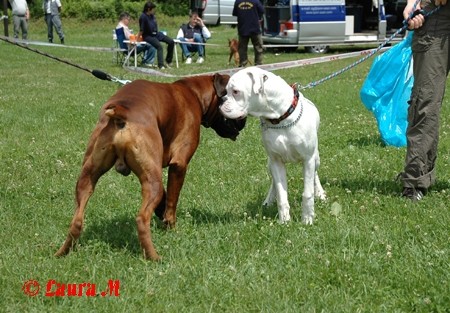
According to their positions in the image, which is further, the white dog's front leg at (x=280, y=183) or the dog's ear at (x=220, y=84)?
the dog's ear at (x=220, y=84)

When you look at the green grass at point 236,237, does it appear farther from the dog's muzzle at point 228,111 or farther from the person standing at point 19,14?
the person standing at point 19,14

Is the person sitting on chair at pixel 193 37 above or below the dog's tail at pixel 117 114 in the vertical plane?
below

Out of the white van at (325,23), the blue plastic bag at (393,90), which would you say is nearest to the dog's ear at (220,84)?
the blue plastic bag at (393,90)

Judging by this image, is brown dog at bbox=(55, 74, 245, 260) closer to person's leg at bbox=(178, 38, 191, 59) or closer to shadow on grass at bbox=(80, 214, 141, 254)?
shadow on grass at bbox=(80, 214, 141, 254)

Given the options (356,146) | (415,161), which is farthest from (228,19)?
(415,161)

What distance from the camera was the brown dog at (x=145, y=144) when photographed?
4.28 m

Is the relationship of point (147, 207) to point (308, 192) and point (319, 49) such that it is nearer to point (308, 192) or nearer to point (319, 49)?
point (308, 192)

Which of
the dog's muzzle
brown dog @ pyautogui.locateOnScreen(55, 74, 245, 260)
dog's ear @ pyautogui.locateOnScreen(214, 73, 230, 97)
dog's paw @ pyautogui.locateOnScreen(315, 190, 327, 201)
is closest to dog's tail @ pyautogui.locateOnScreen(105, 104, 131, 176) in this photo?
brown dog @ pyautogui.locateOnScreen(55, 74, 245, 260)

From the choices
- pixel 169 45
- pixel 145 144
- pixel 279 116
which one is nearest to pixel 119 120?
pixel 145 144

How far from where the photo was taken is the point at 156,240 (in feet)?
15.9

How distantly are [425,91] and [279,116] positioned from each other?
159cm

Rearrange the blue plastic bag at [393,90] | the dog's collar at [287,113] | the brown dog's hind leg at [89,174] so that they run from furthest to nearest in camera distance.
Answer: the blue plastic bag at [393,90] → the dog's collar at [287,113] → the brown dog's hind leg at [89,174]

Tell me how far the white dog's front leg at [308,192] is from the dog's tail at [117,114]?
5.17 ft

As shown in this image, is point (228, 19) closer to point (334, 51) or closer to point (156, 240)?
point (334, 51)
